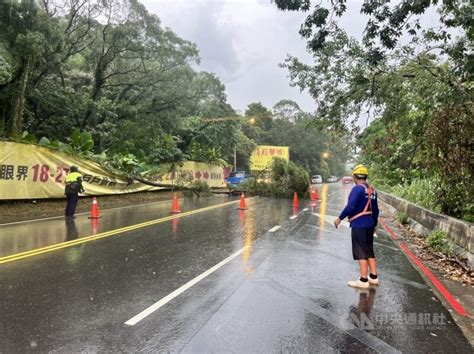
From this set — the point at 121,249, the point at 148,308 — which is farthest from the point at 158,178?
the point at 148,308

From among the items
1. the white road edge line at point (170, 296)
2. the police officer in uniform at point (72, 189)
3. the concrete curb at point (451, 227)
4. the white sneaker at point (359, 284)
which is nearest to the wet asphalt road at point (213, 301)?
the white road edge line at point (170, 296)

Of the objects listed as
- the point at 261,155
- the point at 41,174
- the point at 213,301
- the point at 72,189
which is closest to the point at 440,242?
the point at 213,301

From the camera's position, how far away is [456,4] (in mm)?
10070

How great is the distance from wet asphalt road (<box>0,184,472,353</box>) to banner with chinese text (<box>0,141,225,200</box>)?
17.5 ft

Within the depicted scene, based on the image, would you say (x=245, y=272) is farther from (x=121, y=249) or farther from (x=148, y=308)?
(x=121, y=249)

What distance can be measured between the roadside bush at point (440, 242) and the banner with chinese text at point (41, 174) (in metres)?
13.5

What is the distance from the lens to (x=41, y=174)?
1547 cm

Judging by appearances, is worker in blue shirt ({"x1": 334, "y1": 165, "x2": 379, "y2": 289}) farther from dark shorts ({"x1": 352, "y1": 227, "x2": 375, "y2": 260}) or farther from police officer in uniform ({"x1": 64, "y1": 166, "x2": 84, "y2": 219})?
police officer in uniform ({"x1": 64, "y1": 166, "x2": 84, "y2": 219})

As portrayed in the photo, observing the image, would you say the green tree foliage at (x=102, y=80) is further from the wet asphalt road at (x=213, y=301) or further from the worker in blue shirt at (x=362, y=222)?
the worker in blue shirt at (x=362, y=222)

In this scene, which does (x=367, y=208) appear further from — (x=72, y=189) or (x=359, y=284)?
(x=72, y=189)

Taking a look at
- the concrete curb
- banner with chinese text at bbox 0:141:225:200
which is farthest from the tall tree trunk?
the concrete curb

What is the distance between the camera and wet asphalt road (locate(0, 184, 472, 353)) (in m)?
4.12

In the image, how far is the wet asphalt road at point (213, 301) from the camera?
13.5ft

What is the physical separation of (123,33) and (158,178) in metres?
8.34
